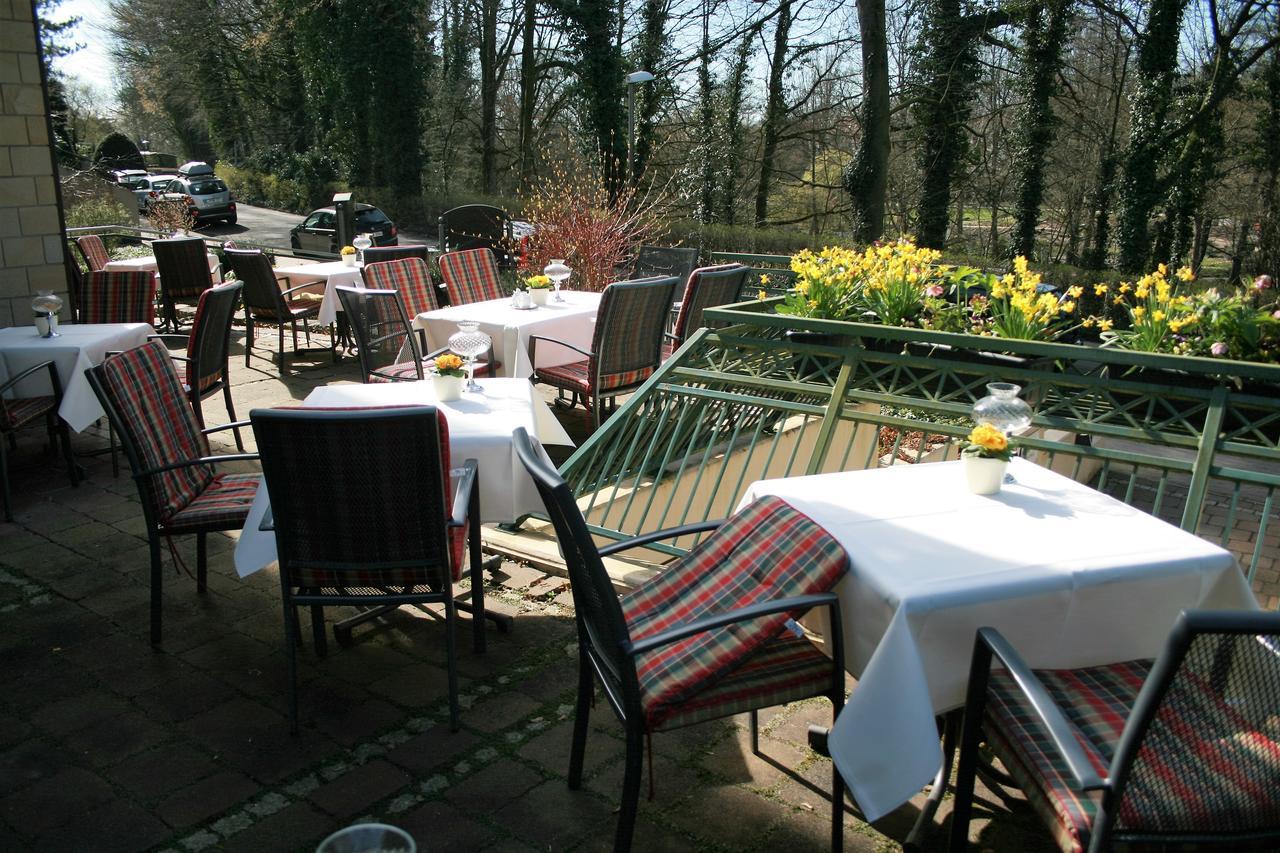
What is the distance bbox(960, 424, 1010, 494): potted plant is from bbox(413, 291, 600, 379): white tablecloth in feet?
11.1

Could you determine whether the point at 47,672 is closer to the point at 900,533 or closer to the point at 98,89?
the point at 900,533

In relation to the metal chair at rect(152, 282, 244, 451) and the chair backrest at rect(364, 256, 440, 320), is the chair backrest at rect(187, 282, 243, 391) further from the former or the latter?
the chair backrest at rect(364, 256, 440, 320)

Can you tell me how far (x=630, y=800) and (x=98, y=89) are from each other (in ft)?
150

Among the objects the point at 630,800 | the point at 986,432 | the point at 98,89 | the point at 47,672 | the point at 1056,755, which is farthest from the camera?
the point at 98,89

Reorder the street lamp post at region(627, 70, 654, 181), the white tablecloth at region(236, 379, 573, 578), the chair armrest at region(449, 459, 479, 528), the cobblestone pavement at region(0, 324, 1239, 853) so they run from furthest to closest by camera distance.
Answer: the street lamp post at region(627, 70, 654, 181), the white tablecloth at region(236, 379, 573, 578), the chair armrest at region(449, 459, 479, 528), the cobblestone pavement at region(0, 324, 1239, 853)

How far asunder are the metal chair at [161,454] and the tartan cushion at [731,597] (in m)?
1.44

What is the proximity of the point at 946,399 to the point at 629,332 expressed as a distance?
2.33 meters

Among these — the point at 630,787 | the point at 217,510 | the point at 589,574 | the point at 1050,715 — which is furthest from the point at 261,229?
the point at 1050,715

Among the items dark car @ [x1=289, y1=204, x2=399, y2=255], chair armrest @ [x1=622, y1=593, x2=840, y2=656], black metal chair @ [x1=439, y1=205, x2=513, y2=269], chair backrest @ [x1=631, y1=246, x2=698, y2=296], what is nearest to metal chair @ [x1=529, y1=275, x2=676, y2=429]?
chair backrest @ [x1=631, y1=246, x2=698, y2=296]

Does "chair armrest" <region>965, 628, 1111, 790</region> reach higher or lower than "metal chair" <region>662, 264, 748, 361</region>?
lower

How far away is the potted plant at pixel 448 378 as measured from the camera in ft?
11.9

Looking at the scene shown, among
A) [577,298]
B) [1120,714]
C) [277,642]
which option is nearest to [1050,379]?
[1120,714]

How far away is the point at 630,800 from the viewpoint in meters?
2.06

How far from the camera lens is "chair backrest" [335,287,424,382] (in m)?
5.31
